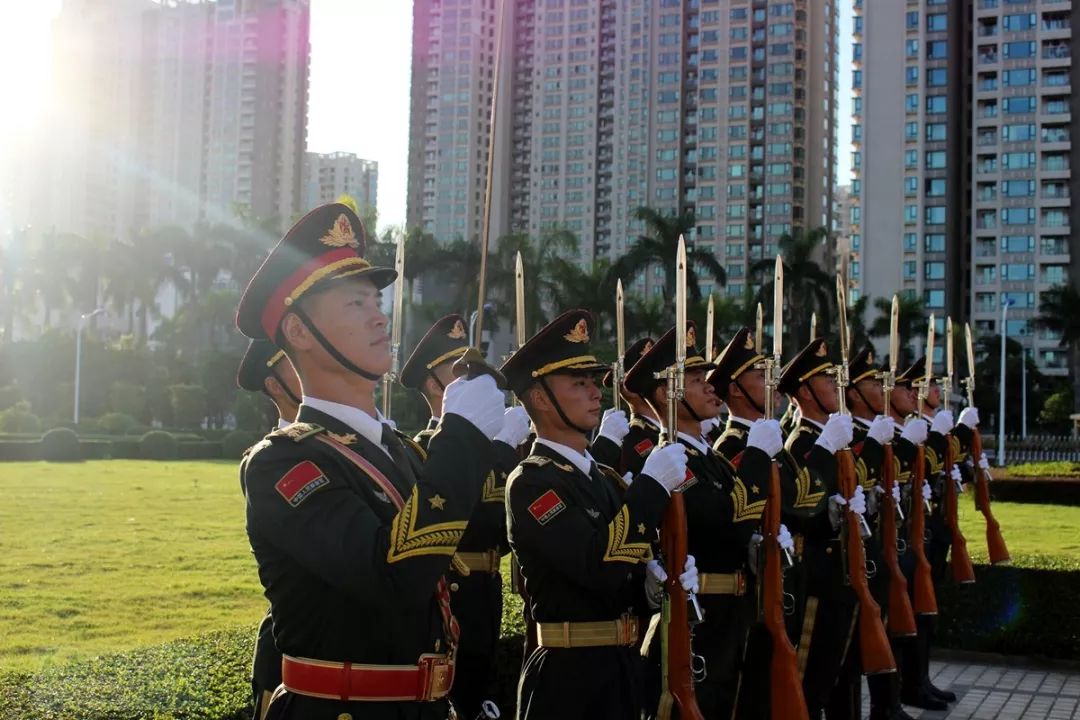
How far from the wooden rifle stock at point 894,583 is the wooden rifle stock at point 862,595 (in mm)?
678

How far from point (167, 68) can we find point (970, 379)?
104379 millimetres

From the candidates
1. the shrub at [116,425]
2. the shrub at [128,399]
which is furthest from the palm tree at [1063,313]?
the shrub at [116,425]

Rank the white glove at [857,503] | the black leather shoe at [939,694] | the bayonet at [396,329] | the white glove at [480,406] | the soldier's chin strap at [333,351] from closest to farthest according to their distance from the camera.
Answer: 1. the white glove at [480,406]
2. the soldier's chin strap at [333,351]
3. the bayonet at [396,329]
4. the white glove at [857,503]
5. the black leather shoe at [939,694]

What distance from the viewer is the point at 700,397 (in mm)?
6227

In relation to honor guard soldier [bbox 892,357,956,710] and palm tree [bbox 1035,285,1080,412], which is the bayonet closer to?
honor guard soldier [bbox 892,357,956,710]

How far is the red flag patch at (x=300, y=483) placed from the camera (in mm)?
3062

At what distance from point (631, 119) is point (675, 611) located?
95613 mm

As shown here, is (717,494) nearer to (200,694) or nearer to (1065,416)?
(200,694)

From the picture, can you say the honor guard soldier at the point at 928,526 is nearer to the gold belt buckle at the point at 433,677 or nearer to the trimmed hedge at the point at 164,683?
the trimmed hedge at the point at 164,683

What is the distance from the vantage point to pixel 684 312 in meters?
5.13

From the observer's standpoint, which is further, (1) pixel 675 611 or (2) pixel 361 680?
(1) pixel 675 611

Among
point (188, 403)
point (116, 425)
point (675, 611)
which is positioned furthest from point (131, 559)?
point (188, 403)

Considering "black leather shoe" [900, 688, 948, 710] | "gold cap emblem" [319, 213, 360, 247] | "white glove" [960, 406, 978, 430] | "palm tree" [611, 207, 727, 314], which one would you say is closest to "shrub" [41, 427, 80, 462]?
"palm tree" [611, 207, 727, 314]

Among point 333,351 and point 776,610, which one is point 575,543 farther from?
point 776,610
